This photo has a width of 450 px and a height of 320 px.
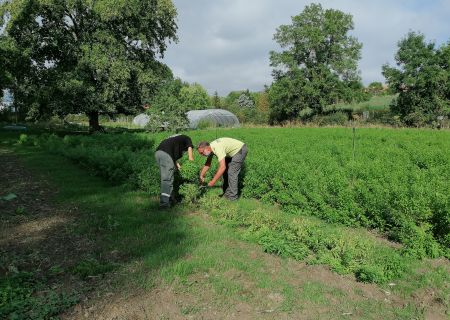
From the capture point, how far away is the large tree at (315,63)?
45625mm

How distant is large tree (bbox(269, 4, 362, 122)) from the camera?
150 feet

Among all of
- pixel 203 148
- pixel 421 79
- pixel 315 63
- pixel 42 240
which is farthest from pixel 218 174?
pixel 315 63

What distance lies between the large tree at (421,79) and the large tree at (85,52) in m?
22.0

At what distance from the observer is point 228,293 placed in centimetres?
459

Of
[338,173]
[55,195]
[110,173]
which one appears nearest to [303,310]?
Result: [338,173]

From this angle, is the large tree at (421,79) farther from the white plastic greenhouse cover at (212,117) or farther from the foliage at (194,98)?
the foliage at (194,98)

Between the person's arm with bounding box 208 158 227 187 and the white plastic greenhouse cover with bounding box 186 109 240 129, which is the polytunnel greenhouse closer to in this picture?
the white plastic greenhouse cover with bounding box 186 109 240 129

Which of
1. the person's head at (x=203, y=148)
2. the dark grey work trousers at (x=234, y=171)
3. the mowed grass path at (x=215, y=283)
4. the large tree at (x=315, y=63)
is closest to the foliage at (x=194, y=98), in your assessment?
the large tree at (x=315, y=63)

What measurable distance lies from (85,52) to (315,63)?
28.0 metres

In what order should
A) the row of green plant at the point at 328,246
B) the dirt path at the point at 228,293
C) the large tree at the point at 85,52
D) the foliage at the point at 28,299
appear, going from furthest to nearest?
the large tree at the point at 85,52 < the row of green plant at the point at 328,246 < the dirt path at the point at 228,293 < the foliage at the point at 28,299

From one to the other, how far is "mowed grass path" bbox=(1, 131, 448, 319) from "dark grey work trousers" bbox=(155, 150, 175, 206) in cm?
130

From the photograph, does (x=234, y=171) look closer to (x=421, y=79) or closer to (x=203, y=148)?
(x=203, y=148)

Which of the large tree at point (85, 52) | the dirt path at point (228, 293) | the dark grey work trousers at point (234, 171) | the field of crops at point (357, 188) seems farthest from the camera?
the large tree at point (85, 52)

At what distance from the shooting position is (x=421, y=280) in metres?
4.91
